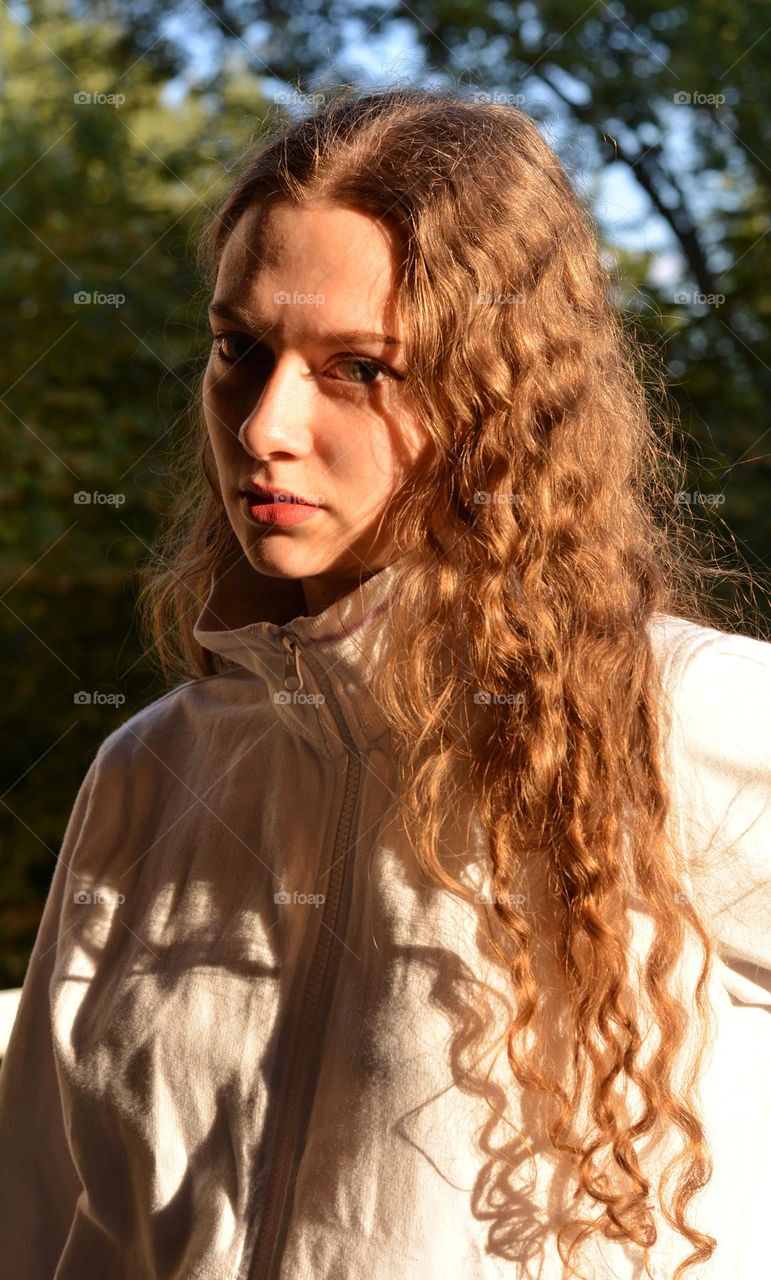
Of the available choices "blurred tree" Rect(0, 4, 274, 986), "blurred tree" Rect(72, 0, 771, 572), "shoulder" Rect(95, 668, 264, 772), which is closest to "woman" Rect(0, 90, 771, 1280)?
"shoulder" Rect(95, 668, 264, 772)

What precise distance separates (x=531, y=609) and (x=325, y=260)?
1.00 ft

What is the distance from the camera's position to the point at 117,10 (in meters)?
3.33

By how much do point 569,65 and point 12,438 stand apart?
5.30 feet

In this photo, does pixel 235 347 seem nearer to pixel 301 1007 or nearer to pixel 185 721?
pixel 185 721

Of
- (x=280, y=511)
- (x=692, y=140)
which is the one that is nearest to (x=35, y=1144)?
(x=280, y=511)

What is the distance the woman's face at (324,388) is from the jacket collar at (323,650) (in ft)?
0.13

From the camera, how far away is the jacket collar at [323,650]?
104 centimetres

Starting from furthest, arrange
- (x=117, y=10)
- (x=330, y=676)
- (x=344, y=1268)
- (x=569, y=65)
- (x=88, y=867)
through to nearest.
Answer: (x=117, y=10), (x=569, y=65), (x=88, y=867), (x=330, y=676), (x=344, y=1268)

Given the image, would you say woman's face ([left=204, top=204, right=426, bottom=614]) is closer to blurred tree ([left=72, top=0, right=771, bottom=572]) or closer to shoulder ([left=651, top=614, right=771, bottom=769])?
shoulder ([left=651, top=614, right=771, bottom=769])

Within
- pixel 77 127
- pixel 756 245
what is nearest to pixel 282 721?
pixel 756 245

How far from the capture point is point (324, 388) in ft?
3.28

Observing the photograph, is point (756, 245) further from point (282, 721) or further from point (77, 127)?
point (282, 721)

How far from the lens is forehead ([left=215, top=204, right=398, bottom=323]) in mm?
974

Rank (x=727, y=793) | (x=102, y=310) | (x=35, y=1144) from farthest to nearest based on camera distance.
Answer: (x=102, y=310), (x=35, y=1144), (x=727, y=793)
